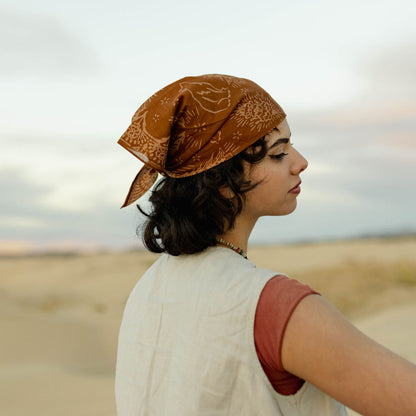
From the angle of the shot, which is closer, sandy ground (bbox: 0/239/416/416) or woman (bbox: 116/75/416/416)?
woman (bbox: 116/75/416/416)

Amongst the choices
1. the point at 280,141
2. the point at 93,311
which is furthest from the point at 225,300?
the point at 93,311

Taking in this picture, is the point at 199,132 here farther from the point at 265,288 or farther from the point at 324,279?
the point at 324,279

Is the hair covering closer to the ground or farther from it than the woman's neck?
farther from it

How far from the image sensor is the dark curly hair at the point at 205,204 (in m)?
1.56

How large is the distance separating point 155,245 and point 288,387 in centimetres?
65

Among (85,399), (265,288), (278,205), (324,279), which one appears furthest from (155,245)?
(324,279)

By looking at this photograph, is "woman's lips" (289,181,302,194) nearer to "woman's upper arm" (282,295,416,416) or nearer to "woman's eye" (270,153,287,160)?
"woman's eye" (270,153,287,160)

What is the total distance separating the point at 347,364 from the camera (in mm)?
1256

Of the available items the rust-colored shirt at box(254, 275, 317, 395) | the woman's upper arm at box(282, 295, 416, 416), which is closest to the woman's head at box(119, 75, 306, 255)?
the rust-colored shirt at box(254, 275, 317, 395)

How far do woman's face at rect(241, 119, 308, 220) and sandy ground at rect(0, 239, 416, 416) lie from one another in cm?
471

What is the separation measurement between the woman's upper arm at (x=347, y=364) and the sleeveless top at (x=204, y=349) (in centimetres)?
12

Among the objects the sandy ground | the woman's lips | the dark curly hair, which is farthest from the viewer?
the sandy ground

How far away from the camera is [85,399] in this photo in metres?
6.43

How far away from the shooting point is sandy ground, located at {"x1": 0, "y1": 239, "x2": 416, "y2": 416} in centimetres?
663
